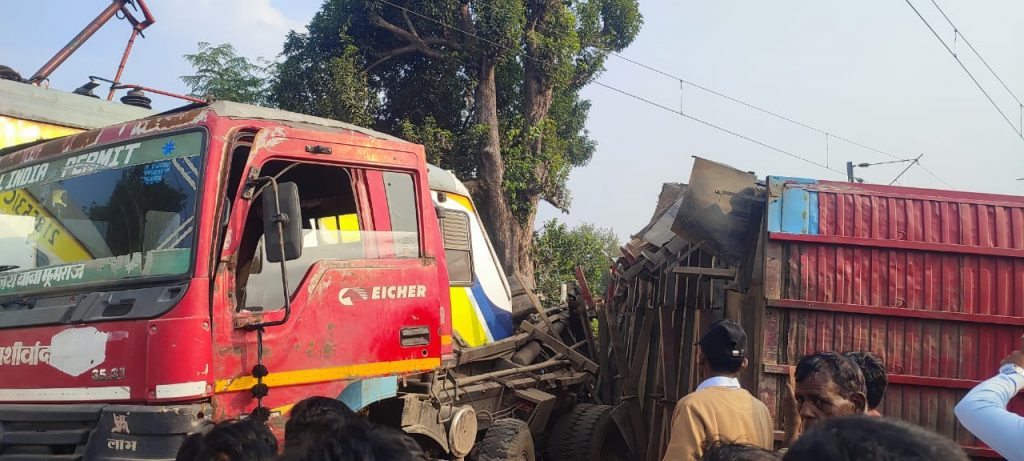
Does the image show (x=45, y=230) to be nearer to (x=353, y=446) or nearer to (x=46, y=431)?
(x=46, y=431)

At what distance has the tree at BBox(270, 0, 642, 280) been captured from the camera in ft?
56.5

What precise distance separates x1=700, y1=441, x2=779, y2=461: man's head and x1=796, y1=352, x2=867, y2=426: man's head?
1.32 meters

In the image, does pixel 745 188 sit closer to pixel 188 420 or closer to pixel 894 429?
pixel 188 420

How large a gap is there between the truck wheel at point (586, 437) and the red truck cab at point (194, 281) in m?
3.09

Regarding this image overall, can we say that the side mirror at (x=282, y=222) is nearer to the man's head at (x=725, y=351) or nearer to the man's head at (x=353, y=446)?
the man's head at (x=725, y=351)

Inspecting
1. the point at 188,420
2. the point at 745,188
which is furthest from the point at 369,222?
the point at 745,188

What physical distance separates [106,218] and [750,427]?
310 centimetres

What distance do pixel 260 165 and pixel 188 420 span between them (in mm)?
1249

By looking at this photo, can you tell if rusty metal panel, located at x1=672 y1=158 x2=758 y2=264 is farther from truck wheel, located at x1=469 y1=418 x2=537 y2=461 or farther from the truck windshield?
the truck windshield

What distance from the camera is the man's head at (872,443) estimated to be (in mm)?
1164

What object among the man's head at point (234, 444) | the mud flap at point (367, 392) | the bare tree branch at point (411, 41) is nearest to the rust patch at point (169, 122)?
the mud flap at point (367, 392)

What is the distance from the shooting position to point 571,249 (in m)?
19.5

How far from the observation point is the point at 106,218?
3.94 m

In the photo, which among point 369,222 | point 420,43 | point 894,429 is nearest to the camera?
point 894,429
